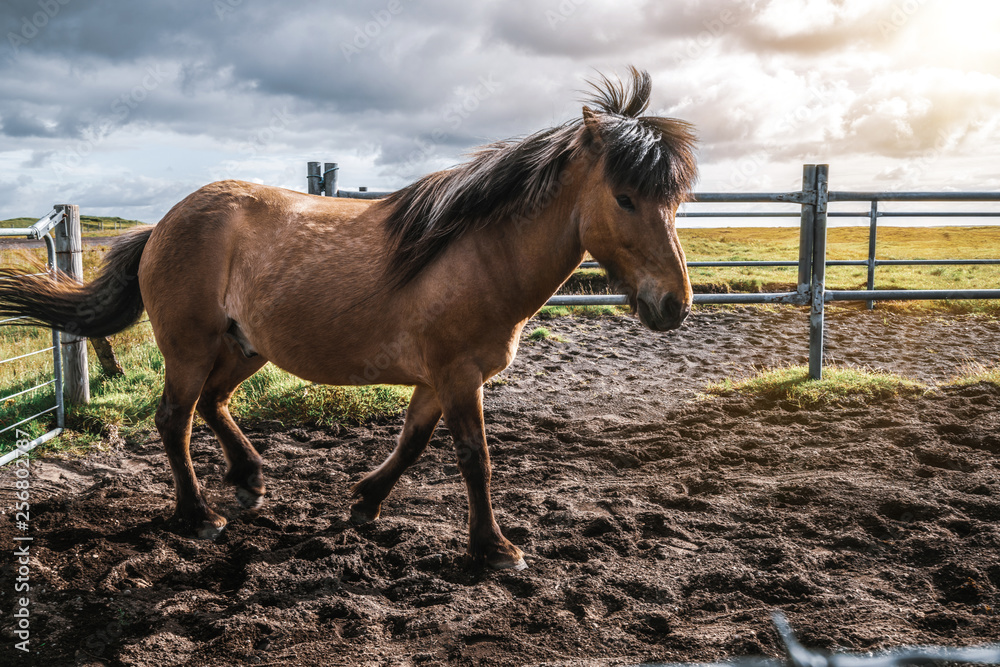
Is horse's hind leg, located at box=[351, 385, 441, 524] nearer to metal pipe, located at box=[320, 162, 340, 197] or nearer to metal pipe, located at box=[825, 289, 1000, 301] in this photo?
metal pipe, located at box=[320, 162, 340, 197]

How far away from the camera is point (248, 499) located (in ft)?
11.3

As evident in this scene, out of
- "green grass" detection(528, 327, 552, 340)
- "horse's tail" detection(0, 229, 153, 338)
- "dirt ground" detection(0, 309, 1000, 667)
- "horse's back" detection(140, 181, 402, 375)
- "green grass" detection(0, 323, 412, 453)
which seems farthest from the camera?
"green grass" detection(528, 327, 552, 340)

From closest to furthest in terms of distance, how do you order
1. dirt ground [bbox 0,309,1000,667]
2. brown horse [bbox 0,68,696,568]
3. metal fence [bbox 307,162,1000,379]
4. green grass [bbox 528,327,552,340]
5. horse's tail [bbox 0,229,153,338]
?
dirt ground [bbox 0,309,1000,667]
brown horse [bbox 0,68,696,568]
horse's tail [bbox 0,229,153,338]
metal fence [bbox 307,162,1000,379]
green grass [bbox 528,327,552,340]

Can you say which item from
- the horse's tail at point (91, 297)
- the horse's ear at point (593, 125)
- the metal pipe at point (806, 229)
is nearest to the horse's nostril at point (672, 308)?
the horse's ear at point (593, 125)

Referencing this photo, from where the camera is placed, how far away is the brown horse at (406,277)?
8.25 ft

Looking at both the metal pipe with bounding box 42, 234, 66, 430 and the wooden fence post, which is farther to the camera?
the wooden fence post

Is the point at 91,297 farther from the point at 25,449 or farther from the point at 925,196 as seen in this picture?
the point at 925,196

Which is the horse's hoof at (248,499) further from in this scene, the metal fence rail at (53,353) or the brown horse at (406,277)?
the metal fence rail at (53,353)

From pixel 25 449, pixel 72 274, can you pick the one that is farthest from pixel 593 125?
pixel 72 274

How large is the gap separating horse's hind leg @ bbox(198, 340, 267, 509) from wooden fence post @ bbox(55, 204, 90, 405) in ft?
6.91

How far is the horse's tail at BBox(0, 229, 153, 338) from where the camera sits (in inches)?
138

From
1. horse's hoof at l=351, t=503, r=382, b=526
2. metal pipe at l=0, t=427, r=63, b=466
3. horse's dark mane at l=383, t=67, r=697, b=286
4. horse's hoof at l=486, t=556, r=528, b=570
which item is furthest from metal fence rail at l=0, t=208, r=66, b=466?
horse's hoof at l=486, t=556, r=528, b=570

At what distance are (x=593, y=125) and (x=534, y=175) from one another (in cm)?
33

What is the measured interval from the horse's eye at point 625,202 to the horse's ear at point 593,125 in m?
0.26
